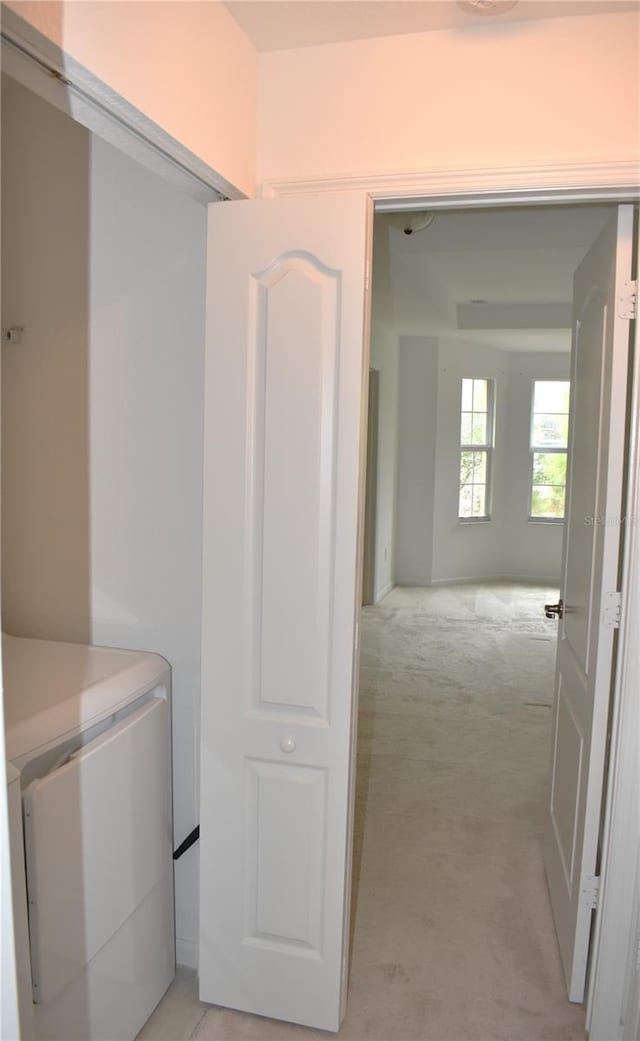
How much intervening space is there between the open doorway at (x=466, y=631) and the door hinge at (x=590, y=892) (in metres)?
0.32

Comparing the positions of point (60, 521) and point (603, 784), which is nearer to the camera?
point (603, 784)

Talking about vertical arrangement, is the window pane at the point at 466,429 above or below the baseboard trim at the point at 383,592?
above

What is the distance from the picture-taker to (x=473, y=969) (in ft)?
7.21

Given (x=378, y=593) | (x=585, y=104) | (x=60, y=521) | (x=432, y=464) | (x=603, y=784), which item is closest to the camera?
(x=585, y=104)

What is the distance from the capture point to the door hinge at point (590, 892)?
199cm

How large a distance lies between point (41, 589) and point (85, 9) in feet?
5.17

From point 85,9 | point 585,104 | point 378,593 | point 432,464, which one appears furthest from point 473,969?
point 432,464

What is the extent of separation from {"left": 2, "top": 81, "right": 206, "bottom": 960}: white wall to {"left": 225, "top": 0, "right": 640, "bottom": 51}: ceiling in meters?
0.48

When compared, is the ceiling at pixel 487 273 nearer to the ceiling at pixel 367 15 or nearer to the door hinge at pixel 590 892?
the ceiling at pixel 367 15

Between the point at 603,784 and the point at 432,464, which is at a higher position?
the point at 432,464

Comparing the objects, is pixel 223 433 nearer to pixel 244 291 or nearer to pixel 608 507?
pixel 244 291

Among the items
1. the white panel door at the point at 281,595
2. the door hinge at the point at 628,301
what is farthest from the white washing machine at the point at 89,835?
the door hinge at the point at 628,301

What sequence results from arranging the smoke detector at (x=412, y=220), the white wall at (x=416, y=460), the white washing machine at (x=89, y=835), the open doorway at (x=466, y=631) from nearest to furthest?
the white washing machine at (x=89, y=835)
the open doorway at (x=466, y=631)
the smoke detector at (x=412, y=220)
the white wall at (x=416, y=460)

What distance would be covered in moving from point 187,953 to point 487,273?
4673 mm
